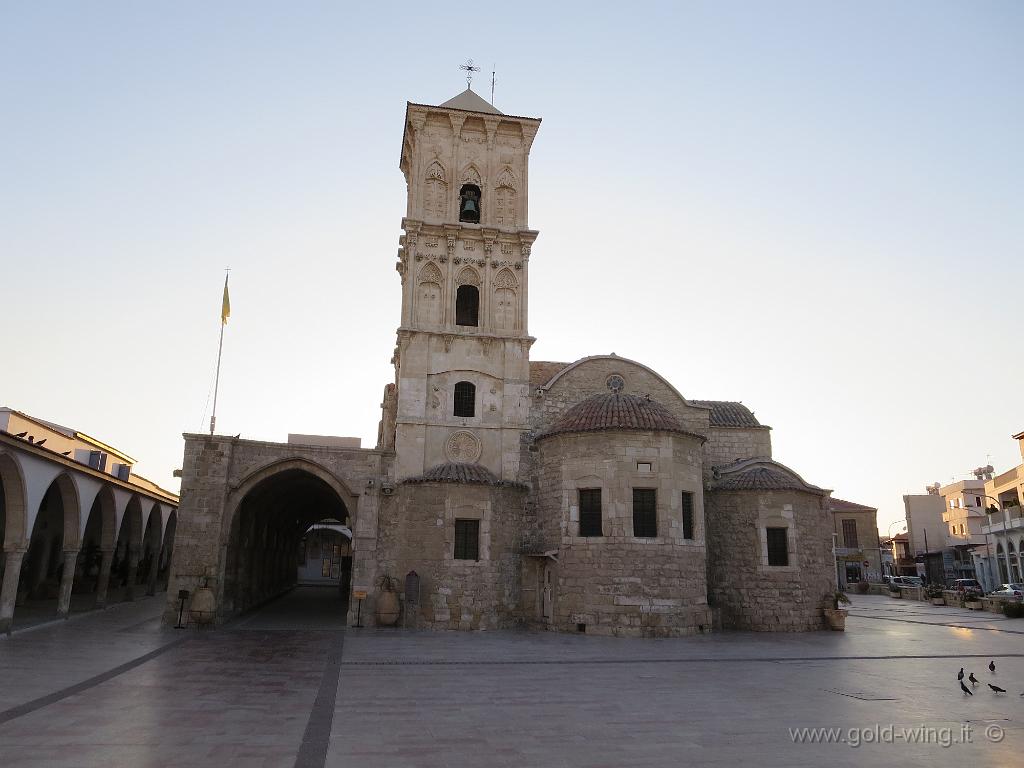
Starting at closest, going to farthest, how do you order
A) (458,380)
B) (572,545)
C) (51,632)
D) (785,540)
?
(51,632) < (572,545) < (785,540) < (458,380)

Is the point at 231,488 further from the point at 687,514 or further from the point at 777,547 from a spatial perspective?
the point at 777,547

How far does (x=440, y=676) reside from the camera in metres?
12.3

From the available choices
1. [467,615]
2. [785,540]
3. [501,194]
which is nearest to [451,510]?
[467,615]

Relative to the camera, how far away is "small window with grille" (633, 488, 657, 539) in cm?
2019

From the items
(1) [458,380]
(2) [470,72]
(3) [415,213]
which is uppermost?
(2) [470,72]

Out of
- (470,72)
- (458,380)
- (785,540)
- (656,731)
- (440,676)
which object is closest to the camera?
(656,731)

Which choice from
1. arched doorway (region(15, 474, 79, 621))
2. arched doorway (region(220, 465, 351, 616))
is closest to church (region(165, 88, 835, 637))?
arched doorway (region(220, 465, 351, 616))

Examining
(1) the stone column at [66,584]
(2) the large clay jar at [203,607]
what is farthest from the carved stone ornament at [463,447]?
(1) the stone column at [66,584]

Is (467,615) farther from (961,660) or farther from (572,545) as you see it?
(961,660)

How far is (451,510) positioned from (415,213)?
10970mm

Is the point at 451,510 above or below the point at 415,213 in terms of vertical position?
below

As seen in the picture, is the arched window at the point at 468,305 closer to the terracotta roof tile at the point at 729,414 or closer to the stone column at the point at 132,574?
the terracotta roof tile at the point at 729,414

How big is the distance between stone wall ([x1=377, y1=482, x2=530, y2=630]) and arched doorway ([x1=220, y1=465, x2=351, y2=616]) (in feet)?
8.55

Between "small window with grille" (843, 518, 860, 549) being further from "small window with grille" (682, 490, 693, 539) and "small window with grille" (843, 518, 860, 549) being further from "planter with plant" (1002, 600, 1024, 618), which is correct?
"small window with grille" (682, 490, 693, 539)
